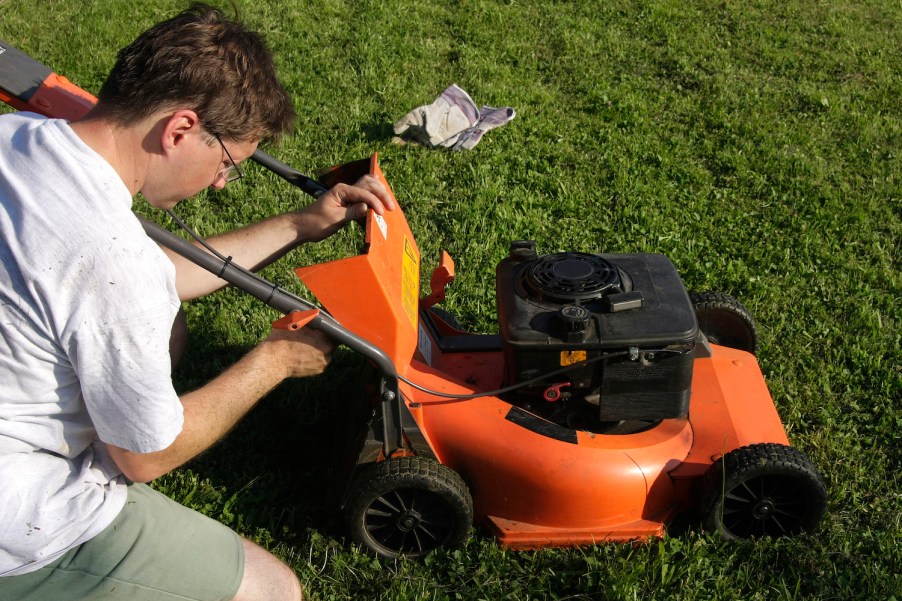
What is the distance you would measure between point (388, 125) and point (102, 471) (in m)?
3.20

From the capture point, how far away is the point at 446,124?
4.80 metres

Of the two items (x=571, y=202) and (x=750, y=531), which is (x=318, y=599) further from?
(x=571, y=202)

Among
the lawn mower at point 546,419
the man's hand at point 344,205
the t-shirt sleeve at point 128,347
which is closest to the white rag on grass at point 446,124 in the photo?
the lawn mower at point 546,419

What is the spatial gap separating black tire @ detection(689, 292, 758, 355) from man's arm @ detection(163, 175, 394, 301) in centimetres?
124

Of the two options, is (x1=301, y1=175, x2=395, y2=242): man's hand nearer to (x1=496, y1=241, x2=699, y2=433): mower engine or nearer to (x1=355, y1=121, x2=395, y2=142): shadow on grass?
(x1=496, y1=241, x2=699, y2=433): mower engine

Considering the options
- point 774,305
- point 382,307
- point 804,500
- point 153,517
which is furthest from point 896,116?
point 153,517

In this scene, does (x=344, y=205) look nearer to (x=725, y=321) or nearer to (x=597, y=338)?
(x=597, y=338)

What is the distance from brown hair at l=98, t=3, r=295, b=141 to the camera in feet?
6.27

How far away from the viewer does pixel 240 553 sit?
2.28 meters

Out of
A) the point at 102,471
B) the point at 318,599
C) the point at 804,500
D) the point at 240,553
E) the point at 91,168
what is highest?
the point at 91,168

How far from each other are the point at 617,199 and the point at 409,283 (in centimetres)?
206

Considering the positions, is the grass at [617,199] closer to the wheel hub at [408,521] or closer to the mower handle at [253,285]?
the wheel hub at [408,521]

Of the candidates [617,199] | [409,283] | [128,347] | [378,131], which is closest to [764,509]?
[409,283]

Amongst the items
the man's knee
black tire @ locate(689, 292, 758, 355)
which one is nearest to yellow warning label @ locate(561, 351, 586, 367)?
black tire @ locate(689, 292, 758, 355)
